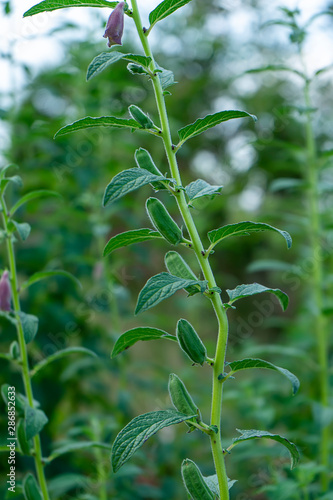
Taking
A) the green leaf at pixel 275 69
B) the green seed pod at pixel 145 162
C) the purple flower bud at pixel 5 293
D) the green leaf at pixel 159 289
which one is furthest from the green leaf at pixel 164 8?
the green leaf at pixel 275 69

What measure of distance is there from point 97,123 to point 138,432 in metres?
0.27

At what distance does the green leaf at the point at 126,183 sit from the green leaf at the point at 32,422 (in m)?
0.27

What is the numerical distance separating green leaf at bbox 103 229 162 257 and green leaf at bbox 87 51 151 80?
14cm

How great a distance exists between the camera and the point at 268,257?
8.39 feet

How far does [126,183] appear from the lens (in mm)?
430

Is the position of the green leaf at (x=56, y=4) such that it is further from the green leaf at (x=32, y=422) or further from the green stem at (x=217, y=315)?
the green leaf at (x=32, y=422)

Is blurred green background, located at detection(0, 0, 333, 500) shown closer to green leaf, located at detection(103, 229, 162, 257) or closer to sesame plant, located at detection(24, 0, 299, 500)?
sesame plant, located at detection(24, 0, 299, 500)

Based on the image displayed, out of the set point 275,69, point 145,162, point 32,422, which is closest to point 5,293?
point 32,422

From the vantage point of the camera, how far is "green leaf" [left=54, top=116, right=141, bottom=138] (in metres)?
0.44

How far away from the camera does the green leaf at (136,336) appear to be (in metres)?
0.47

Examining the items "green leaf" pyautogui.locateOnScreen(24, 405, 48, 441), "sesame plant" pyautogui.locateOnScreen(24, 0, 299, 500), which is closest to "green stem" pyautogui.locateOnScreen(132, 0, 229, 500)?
"sesame plant" pyautogui.locateOnScreen(24, 0, 299, 500)

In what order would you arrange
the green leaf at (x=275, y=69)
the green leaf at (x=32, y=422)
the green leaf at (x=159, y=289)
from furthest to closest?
the green leaf at (x=275, y=69) → the green leaf at (x=32, y=422) → the green leaf at (x=159, y=289)

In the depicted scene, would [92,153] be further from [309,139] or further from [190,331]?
[190,331]

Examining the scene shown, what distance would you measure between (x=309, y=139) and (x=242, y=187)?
147 centimetres
